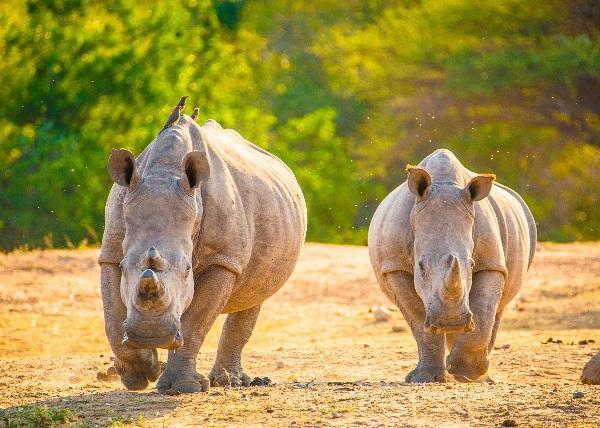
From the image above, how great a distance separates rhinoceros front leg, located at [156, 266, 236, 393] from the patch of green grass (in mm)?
1054

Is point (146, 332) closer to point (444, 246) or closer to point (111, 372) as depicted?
point (444, 246)

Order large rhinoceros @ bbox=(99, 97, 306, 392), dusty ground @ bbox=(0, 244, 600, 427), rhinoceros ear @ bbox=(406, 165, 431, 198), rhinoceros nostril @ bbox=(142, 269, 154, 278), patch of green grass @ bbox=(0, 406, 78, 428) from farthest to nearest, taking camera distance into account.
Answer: rhinoceros ear @ bbox=(406, 165, 431, 198)
large rhinoceros @ bbox=(99, 97, 306, 392)
dusty ground @ bbox=(0, 244, 600, 427)
rhinoceros nostril @ bbox=(142, 269, 154, 278)
patch of green grass @ bbox=(0, 406, 78, 428)

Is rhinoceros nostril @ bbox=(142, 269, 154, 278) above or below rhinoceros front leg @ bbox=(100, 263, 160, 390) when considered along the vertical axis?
above

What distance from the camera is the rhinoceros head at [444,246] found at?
8.54 m

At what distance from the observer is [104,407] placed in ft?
24.5

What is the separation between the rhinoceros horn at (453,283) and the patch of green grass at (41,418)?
96.7 inches

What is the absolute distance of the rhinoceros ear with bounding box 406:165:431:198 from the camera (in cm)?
897

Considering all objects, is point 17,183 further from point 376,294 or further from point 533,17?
point 533,17

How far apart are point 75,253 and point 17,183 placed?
497 centimetres

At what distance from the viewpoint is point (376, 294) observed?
54.8 feet

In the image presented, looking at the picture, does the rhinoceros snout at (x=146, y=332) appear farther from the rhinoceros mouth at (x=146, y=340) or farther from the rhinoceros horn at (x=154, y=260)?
the rhinoceros horn at (x=154, y=260)

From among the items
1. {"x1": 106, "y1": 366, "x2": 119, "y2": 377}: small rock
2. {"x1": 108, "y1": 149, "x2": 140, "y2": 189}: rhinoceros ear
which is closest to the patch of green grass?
{"x1": 108, "y1": 149, "x2": 140, "y2": 189}: rhinoceros ear

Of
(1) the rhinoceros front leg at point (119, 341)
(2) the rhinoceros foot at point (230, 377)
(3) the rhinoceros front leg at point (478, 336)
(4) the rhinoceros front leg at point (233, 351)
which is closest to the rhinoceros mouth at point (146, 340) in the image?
(1) the rhinoceros front leg at point (119, 341)

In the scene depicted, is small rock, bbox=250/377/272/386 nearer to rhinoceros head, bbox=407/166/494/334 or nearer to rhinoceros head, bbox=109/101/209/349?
rhinoceros head, bbox=407/166/494/334
